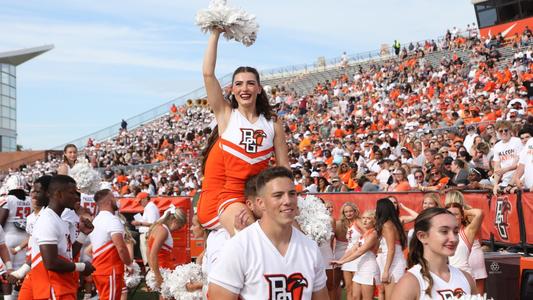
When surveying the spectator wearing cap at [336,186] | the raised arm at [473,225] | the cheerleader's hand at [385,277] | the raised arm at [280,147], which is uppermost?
the raised arm at [280,147]

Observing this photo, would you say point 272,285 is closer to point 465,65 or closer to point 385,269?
point 385,269

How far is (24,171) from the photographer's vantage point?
113ft

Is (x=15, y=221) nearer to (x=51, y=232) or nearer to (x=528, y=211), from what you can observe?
(x=51, y=232)

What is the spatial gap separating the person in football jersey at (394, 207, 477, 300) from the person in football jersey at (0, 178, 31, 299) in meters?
5.57

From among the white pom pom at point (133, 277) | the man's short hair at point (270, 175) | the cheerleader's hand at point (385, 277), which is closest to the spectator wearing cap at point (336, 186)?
the cheerleader's hand at point (385, 277)

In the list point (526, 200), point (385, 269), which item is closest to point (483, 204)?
point (526, 200)

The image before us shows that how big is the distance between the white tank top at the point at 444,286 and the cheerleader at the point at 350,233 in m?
4.48

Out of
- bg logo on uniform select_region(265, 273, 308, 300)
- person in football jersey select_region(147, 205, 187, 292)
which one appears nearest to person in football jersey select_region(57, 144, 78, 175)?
person in football jersey select_region(147, 205, 187, 292)

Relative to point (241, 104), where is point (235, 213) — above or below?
below

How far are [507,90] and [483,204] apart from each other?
1237 centimetres

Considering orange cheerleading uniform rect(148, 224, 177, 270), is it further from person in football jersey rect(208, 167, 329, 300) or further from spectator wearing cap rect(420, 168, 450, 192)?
person in football jersey rect(208, 167, 329, 300)

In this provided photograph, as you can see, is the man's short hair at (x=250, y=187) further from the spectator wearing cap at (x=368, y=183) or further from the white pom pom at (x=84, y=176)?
the spectator wearing cap at (x=368, y=183)

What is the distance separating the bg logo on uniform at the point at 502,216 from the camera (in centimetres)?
854

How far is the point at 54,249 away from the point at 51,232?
0.40ft
